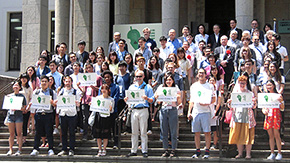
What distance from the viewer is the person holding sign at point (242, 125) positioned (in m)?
13.5

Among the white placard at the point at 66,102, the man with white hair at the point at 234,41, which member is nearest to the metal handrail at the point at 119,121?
the white placard at the point at 66,102

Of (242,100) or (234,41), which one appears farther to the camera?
(234,41)

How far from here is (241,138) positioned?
44.2 ft

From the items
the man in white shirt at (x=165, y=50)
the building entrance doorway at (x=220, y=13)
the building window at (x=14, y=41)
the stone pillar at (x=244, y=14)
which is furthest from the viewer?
the building window at (x=14, y=41)

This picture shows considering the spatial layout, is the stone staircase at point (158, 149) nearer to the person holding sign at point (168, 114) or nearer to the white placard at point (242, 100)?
the person holding sign at point (168, 114)

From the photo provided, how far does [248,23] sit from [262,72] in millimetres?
5211

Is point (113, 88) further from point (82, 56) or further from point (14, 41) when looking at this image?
point (14, 41)

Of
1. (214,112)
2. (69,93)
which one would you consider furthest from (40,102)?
(214,112)

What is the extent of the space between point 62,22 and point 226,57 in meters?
12.8

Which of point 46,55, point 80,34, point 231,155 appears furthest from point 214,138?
point 80,34

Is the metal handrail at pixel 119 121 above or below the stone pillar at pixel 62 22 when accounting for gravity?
below

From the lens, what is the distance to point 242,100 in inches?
527

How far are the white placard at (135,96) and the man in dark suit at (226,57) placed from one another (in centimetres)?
361

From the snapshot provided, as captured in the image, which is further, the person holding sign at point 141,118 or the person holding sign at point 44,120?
the person holding sign at point 44,120
